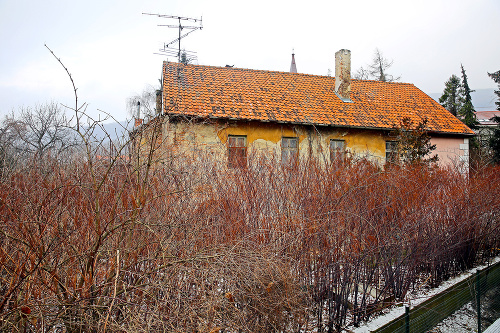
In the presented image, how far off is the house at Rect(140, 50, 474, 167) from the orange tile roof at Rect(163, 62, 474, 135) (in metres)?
0.04

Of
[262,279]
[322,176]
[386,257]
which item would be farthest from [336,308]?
[322,176]

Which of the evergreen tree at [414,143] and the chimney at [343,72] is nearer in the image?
the evergreen tree at [414,143]

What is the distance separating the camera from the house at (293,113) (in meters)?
13.0

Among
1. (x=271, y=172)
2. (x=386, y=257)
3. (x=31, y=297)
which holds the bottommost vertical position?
(x=386, y=257)

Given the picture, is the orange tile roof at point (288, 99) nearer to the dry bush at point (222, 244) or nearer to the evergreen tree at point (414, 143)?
the evergreen tree at point (414, 143)

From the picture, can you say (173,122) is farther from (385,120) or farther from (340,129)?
(385,120)

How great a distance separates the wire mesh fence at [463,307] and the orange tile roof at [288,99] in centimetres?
835

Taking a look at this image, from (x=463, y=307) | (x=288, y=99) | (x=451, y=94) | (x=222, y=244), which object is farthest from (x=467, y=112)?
(x=222, y=244)

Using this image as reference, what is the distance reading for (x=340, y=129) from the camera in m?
14.8

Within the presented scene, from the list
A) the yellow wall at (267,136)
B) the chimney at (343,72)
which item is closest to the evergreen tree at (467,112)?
the chimney at (343,72)

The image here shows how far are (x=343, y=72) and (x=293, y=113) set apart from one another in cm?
457

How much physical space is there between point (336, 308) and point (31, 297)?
366 cm

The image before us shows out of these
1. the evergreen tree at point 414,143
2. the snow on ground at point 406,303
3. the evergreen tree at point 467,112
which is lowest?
the snow on ground at point 406,303

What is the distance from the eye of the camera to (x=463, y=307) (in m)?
5.65
